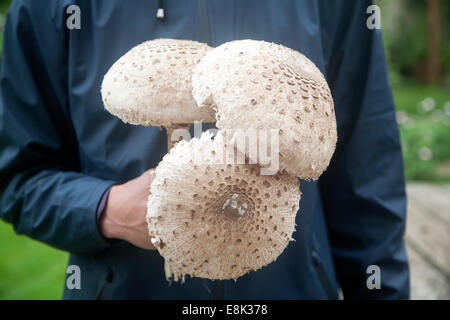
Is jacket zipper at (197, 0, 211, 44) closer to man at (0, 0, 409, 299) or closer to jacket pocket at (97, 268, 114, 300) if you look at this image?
man at (0, 0, 409, 299)

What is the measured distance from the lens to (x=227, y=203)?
3.88 ft

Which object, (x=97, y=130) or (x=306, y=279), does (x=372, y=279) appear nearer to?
(x=306, y=279)

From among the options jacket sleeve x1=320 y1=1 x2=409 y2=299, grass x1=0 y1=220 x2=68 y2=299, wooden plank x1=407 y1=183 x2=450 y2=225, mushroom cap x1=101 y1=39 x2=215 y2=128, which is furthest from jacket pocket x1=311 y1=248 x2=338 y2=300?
grass x1=0 y1=220 x2=68 y2=299

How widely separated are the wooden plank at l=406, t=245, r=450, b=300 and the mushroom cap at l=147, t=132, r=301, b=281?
204 cm

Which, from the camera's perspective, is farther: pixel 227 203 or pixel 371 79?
pixel 371 79

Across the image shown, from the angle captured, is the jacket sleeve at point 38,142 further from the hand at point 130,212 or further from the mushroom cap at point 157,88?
the mushroom cap at point 157,88

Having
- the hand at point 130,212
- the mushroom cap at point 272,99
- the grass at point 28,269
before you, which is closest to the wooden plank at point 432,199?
the mushroom cap at point 272,99

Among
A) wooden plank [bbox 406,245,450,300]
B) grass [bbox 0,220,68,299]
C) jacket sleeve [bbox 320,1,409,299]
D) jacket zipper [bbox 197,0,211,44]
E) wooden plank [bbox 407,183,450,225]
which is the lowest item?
grass [bbox 0,220,68,299]

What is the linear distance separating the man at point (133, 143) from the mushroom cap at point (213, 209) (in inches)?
11.0

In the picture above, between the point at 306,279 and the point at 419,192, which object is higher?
the point at 306,279

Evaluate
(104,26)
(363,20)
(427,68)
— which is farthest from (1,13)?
(427,68)

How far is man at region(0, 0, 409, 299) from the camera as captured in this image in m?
1.63

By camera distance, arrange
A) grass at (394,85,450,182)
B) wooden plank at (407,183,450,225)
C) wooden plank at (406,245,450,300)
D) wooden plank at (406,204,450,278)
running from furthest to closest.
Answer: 1. grass at (394,85,450,182)
2. wooden plank at (407,183,450,225)
3. wooden plank at (406,204,450,278)
4. wooden plank at (406,245,450,300)

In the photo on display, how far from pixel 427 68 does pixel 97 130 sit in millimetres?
18213
